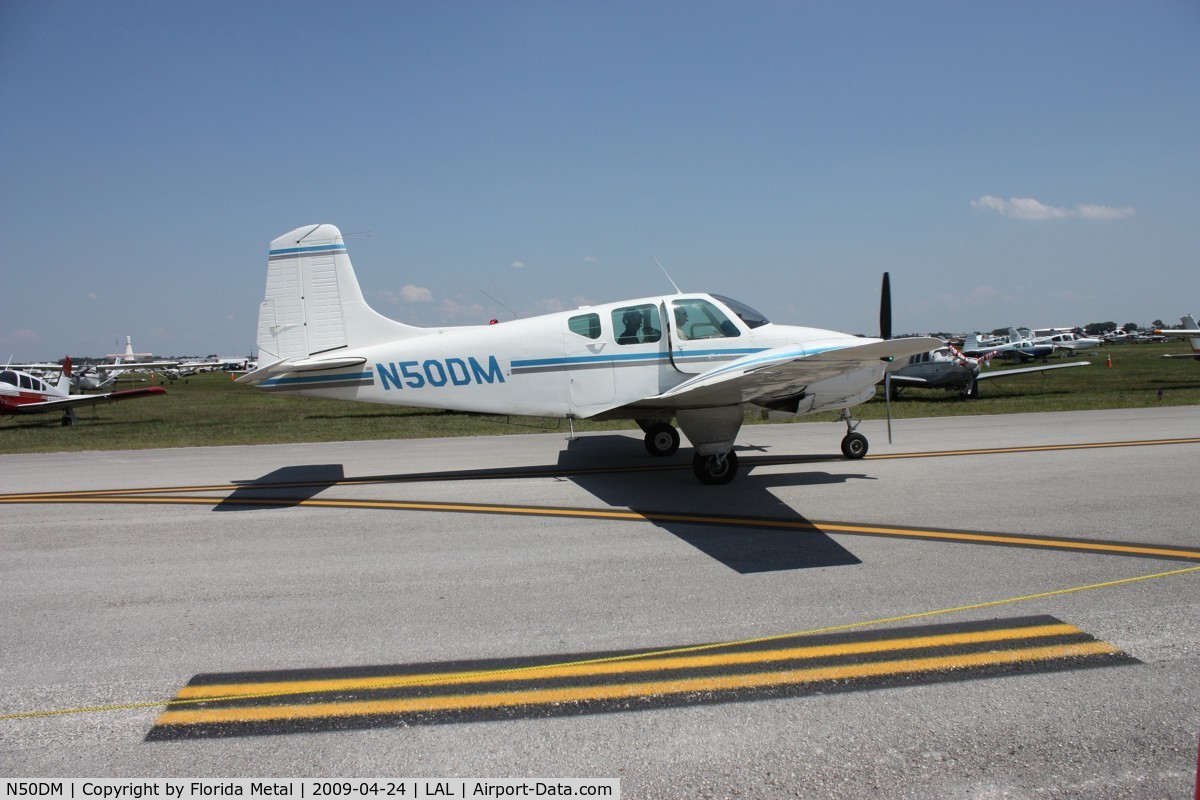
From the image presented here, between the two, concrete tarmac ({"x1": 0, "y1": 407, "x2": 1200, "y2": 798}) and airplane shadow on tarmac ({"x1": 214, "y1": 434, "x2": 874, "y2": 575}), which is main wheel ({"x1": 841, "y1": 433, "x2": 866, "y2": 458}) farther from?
airplane shadow on tarmac ({"x1": 214, "y1": 434, "x2": 874, "y2": 575})

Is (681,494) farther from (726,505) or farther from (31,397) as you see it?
(31,397)

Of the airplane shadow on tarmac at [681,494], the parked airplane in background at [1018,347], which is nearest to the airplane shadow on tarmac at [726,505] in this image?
the airplane shadow on tarmac at [681,494]

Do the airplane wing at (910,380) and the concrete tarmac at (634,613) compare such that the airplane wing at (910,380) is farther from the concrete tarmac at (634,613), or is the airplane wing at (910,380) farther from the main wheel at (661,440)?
the main wheel at (661,440)

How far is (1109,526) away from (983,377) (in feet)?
81.1

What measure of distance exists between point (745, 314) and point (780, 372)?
9.03 ft

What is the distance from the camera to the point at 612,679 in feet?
12.6

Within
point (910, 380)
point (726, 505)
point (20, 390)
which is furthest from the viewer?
point (910, 380)

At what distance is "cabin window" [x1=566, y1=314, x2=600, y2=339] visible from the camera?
33.2 feet

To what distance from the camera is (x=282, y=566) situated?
621 cm

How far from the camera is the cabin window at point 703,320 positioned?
1012cm

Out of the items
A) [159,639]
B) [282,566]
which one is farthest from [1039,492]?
[159,639]

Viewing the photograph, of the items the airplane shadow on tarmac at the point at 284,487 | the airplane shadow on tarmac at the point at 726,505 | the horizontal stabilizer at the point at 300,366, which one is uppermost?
the horizontal stabilizer at the point at 300,366
